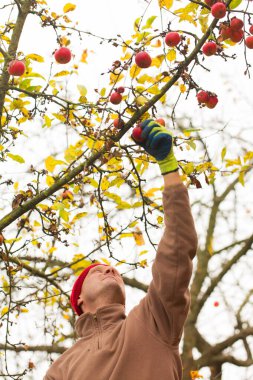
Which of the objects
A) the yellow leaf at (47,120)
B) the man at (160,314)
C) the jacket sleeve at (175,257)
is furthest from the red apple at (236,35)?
the yellow leaf at (47,120)

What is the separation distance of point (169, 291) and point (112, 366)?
0.36 metres

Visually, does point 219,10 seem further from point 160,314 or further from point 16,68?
point 160,314

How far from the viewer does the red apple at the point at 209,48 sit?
2938 millimetres

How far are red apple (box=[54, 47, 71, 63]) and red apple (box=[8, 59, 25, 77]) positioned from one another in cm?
31

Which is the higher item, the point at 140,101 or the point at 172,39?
the point at 172,39

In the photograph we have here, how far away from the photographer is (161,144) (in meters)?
2.34

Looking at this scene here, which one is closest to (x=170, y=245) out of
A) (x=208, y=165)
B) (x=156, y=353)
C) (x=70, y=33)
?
(x=156, y=353)

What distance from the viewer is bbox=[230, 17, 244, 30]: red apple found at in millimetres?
2854

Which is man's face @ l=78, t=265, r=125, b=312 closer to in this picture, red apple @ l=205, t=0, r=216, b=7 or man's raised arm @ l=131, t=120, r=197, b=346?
man's raised arm @ l=131, t=120, r=197, b=346

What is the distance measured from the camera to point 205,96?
3020 mm

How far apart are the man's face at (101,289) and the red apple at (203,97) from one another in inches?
32.9

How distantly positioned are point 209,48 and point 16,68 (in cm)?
93

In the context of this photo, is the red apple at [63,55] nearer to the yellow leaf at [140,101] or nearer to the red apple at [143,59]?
the red apple at [143,59]

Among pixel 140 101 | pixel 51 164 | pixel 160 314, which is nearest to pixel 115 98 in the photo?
pixel 140 101
